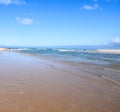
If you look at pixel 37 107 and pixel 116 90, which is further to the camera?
pixel 116 90

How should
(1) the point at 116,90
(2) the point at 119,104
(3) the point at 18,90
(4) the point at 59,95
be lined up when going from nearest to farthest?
(2) the point at 119,104, (4) the point at 59,95, (3) the point at 18,90, (1) the point at 116,90

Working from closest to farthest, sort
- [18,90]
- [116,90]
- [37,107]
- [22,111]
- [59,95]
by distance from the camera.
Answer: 1. [22,111]
2. [37,107]
3. [59,95]
4. [18,90]
5. [116,90]

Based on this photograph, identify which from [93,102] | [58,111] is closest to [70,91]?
[93,102]

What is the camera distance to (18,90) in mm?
5746

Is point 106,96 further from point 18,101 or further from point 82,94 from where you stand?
point 18,101

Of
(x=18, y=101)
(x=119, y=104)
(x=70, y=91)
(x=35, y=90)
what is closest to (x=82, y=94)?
(x=70, y=91)

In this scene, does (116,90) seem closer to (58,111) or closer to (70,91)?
(70,91)

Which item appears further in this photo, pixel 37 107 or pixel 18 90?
pixel 18 90

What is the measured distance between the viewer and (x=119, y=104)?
4.70m

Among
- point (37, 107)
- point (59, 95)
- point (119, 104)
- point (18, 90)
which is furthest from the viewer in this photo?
point (18, 90)

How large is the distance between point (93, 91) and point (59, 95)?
136 cm

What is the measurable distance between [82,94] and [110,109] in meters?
1.32

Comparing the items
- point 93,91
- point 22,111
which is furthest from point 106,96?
point 22,111

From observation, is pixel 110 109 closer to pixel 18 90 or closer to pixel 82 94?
pixel 82 94
